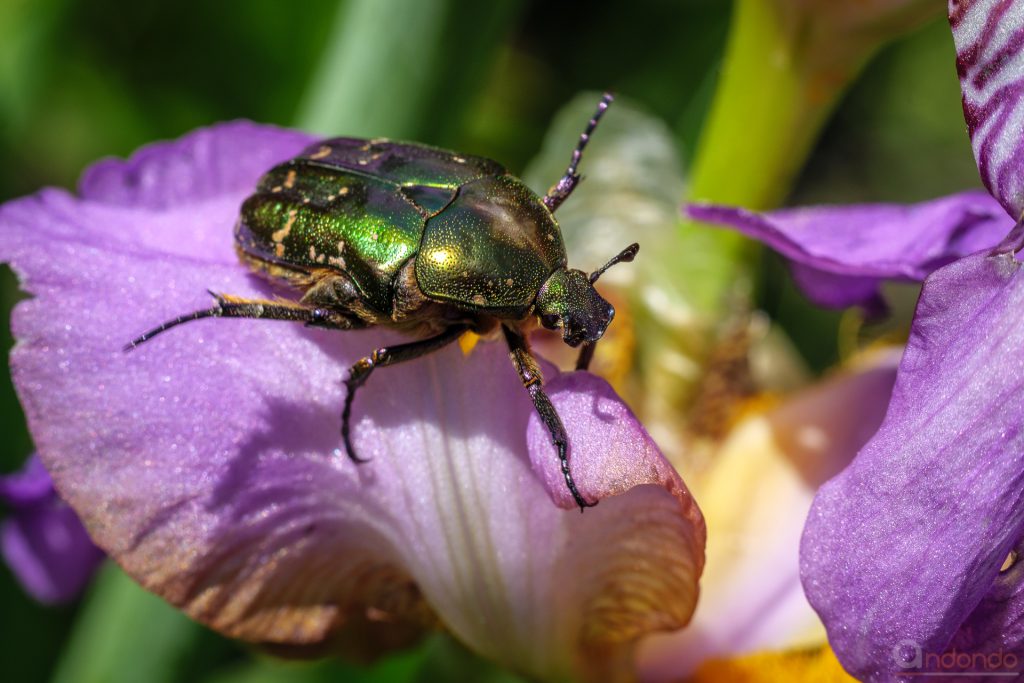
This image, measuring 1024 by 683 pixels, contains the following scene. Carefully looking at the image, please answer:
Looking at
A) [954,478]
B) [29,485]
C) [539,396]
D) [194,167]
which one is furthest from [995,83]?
[29,485]

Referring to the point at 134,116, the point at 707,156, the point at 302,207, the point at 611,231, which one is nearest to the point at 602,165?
the point at 611,231

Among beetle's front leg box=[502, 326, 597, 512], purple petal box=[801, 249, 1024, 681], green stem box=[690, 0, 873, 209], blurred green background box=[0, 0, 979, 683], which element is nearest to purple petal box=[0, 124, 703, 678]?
beetle's front leg box=[502, 326, 597, 512]

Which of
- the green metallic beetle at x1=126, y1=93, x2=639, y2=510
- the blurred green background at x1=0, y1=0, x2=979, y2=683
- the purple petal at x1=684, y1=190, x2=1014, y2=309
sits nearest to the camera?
the green metallic beetle at x1=126, y1=93, x2=639, y2=510

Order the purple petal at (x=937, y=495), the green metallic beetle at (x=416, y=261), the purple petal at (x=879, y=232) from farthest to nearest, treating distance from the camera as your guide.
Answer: the purple petal at (x=879, y=232), the green metallic beetle at (x=416, y=261), the purple petal at (x=937, y=495)

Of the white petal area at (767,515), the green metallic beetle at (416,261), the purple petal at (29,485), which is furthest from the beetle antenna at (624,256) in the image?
the purple petal at (29,485)

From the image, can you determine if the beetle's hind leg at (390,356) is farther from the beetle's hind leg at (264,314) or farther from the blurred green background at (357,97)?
the blurred green background at (357,97)

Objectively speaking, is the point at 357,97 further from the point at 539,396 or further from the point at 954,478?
the point at 954,478

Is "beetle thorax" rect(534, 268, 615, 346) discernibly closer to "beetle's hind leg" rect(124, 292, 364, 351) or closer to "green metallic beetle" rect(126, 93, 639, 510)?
"green metallic beetle" rect(126, 93, 639, 510)
